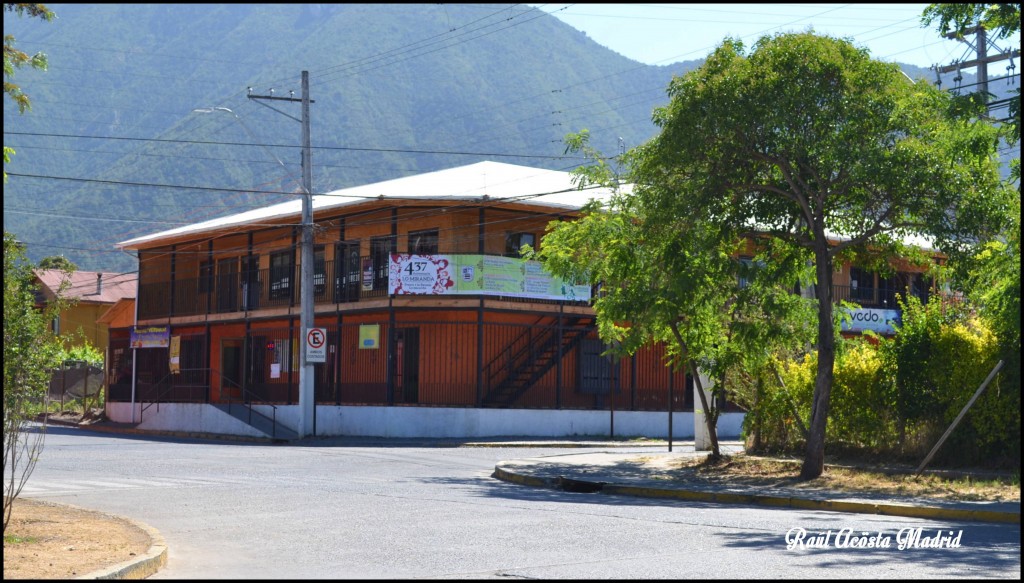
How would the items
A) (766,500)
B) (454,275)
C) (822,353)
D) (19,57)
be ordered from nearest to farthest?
(19,57)
(766,500)
(822,353)
(454,275)

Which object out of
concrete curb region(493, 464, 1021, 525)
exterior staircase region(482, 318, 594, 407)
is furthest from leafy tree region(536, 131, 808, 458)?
exterior staircase region(482, 318, 594, 407)

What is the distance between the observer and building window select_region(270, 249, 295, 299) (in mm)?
40812

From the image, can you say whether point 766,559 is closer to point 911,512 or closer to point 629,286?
point 911,512

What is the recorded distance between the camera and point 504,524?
499 inches

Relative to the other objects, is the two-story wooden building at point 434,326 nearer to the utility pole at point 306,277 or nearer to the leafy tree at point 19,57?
the utility pole at point 306,277

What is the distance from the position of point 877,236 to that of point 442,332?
17.9m

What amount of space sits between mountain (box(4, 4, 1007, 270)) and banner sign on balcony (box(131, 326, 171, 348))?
54.4m

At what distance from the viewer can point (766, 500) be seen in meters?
16.2

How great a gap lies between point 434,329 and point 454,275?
2.64 meters

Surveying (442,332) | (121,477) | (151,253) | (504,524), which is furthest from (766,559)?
(151,253)

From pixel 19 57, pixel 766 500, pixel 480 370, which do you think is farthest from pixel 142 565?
pixel 480 370

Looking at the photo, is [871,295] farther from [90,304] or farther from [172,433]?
[90,304]

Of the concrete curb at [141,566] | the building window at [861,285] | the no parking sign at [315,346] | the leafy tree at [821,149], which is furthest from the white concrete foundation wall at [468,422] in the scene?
the concrete curb at [141,566]

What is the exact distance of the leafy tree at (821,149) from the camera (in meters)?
17.6
